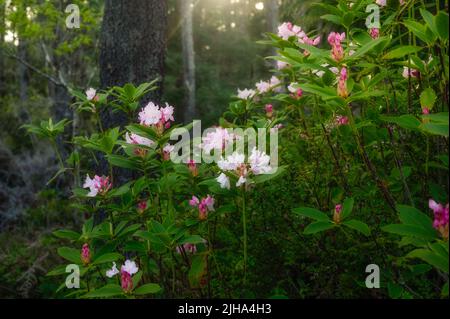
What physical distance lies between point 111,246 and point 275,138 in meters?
0.85

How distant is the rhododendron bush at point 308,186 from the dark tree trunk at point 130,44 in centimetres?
103

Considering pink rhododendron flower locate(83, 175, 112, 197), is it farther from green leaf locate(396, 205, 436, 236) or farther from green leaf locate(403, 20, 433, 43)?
green leaf locate(403, 20, 433, 43)

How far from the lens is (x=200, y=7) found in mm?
16891

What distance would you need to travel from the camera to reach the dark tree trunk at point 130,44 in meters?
3.16

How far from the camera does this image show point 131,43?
3.18 m

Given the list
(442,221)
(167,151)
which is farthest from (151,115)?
(442,221)

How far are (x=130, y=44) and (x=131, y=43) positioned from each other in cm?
1

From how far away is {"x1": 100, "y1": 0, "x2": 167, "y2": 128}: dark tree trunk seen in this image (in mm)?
3166

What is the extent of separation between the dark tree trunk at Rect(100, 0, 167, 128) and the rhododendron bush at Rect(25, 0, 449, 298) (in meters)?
1.03

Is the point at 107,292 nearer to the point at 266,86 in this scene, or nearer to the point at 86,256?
the point at 86,256

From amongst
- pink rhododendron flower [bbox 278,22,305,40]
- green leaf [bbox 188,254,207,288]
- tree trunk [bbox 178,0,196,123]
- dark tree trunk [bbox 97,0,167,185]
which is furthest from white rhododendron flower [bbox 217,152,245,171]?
tree trunk [bbox 178,0,196,123]
